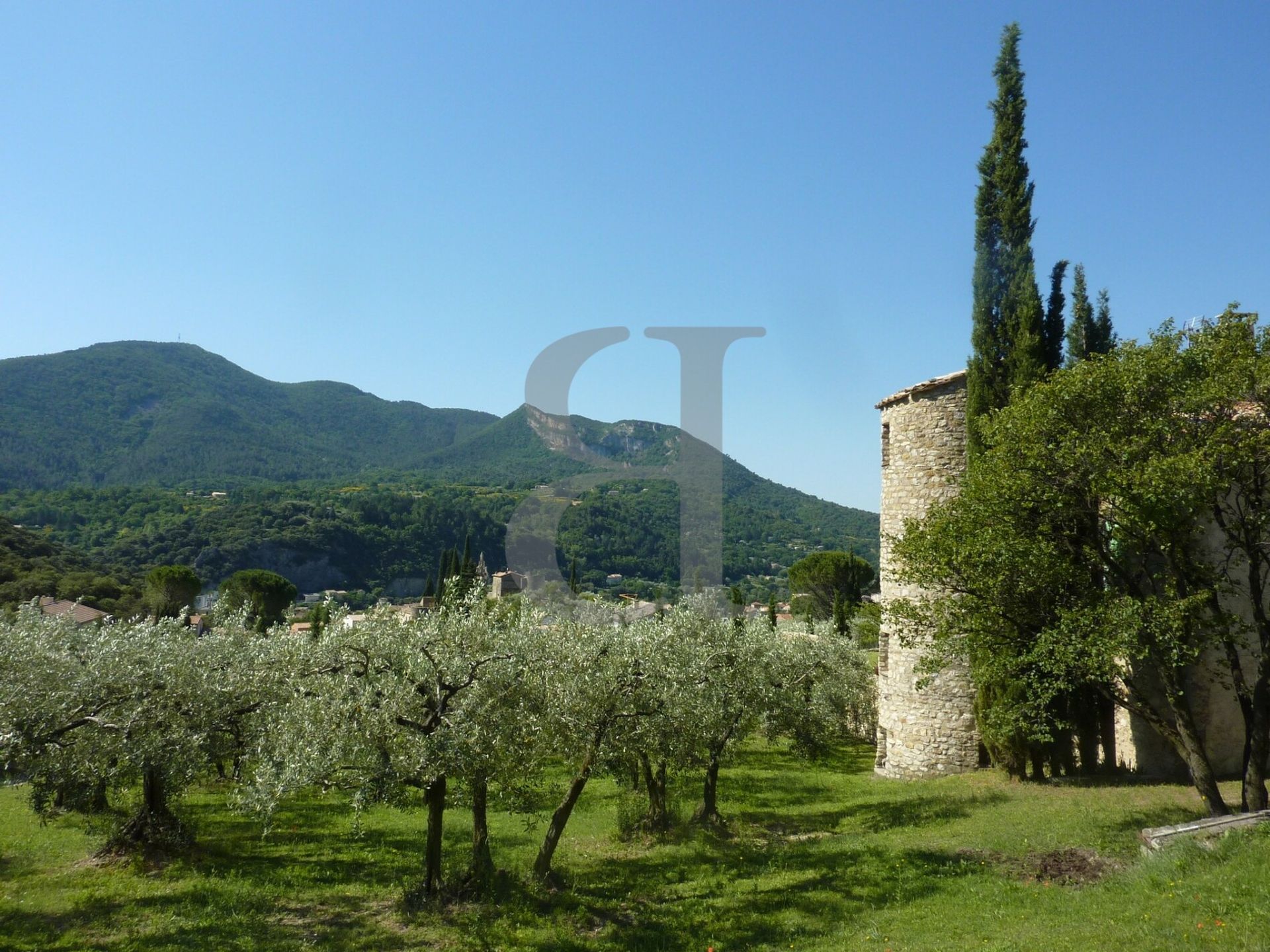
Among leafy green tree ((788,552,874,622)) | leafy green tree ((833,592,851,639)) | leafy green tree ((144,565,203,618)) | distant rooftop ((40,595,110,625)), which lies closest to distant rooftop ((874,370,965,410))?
leafy green tree ((833,592,851,639))

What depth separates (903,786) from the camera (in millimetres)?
18484

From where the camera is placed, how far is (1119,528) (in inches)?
444

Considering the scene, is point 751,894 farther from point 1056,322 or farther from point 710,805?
point 1056,322

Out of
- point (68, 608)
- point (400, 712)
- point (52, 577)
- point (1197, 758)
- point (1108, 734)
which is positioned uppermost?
point (52, 577)

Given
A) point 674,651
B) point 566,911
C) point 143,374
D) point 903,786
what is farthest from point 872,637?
point 143,374

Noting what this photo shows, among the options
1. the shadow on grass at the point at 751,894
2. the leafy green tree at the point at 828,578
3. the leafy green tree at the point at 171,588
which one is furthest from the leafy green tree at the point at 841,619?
the leafy green tree at the point at 171,588

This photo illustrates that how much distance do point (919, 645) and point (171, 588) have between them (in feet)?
195

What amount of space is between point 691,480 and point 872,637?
83.8 feet

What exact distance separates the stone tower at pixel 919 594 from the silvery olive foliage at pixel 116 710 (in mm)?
A: 14205

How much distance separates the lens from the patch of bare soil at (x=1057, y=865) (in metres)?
10.3

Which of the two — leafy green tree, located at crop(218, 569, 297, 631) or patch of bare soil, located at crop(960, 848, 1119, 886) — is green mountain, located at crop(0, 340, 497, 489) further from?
patch of bare soil, located at crop(960, 848, 1119, 886)

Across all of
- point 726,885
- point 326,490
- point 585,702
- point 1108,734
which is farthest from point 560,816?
point 326,490

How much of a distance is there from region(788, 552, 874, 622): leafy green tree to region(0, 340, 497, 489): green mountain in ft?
365

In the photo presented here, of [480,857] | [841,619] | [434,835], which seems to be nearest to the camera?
[434,835]
